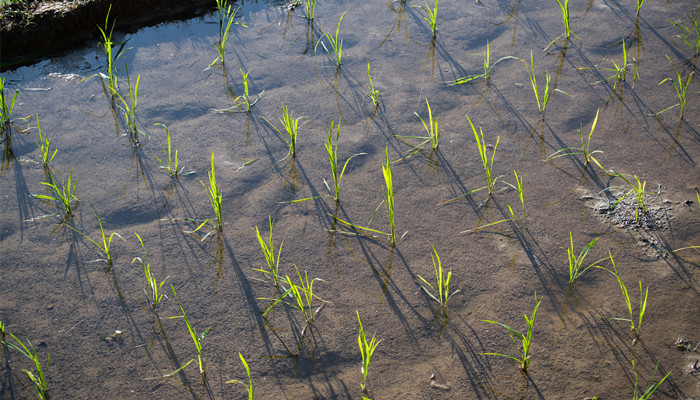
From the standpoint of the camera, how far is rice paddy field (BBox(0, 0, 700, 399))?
73.6 inches

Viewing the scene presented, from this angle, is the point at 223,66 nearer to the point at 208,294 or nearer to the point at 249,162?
the point at 249,162

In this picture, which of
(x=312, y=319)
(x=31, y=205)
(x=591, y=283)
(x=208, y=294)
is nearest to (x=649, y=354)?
(x=591, y=283)

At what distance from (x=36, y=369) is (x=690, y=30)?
408 centimetres

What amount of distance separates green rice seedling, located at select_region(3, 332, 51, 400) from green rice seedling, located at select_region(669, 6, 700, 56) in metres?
3.78

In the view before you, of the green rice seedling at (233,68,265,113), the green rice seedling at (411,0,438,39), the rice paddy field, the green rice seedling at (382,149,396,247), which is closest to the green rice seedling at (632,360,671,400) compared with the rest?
the rice paddy field

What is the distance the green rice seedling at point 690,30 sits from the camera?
10.8 ft

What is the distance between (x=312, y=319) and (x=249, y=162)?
41.2 inches

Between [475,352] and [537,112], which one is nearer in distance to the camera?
[475,352]

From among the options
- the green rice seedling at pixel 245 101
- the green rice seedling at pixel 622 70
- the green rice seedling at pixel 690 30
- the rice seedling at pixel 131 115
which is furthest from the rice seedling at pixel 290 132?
the green rice seedling at pixel 690 30

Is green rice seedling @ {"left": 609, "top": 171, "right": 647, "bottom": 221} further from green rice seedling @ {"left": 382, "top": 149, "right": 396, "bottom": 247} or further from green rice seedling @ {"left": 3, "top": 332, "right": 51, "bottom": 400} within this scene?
green rice seedling @ {"left": 3, "top": 332, "right": 51, "bottom": 400}

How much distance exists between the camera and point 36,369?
73.7 inches

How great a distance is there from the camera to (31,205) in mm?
2508

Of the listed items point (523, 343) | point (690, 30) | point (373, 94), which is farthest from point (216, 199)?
point (690, 30)

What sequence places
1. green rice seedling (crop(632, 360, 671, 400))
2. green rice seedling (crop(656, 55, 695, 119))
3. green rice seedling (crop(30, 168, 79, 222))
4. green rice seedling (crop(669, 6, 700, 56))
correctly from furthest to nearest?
1. green rice seedling (crop(669, 6, 700, 56))
2. green rice seedling (crop(656, 55, 695, 119))
3. green rice seedling (crop(30, 168, 79, 222))
4. green rice seedling (crop(632, 360, 671, 400))
